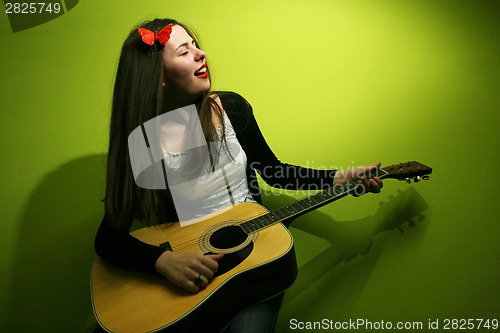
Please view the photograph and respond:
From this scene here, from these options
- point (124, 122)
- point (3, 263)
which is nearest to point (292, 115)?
point (124, 122)

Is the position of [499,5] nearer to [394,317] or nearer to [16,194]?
[394,317]

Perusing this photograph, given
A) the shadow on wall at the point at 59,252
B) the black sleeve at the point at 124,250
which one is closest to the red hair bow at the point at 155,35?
the black sleeve at the point at 124,250

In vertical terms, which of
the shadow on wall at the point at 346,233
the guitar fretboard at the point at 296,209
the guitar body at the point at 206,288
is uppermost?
the guitar fretboard at the point at 296,209

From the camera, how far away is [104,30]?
1659 mm

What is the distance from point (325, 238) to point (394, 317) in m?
0.36

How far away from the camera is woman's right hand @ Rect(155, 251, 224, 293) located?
0.87 metres

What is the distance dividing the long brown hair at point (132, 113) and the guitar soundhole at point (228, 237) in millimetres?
234

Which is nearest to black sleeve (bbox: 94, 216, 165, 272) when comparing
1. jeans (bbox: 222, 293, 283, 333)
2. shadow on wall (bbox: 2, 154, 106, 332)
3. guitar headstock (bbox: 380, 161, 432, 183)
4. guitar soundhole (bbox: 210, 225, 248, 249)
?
guitar soundhole (bbox: 210, 225, 248, 249)

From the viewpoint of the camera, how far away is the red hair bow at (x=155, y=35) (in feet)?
3.16

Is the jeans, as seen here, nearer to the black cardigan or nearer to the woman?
the woman

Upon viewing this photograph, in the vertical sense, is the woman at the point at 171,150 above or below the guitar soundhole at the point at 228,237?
above

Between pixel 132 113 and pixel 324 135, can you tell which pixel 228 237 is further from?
pixel 324 135

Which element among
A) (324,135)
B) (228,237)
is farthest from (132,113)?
(324,135)

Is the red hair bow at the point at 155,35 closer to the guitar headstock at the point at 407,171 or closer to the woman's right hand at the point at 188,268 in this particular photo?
the woman's right hand at the point at 188,268
